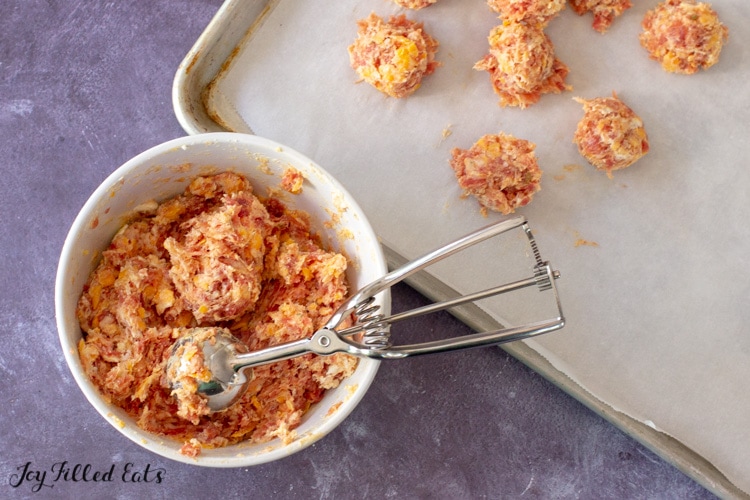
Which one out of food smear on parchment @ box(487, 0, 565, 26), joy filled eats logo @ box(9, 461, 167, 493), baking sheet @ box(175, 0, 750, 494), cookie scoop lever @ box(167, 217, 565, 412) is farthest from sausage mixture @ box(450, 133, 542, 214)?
joy filled eats logo @ box(9, 461, 167, 493)

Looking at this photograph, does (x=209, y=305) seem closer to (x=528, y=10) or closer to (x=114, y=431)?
(x=114, y=431)

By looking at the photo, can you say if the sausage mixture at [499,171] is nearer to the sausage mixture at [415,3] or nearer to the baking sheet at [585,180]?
the baking sheet at [585,180]

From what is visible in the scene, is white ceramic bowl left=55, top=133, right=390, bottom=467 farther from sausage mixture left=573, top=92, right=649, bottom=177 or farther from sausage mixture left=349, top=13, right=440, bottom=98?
sausage mixture left=573, top=92, right=649, bottom=177

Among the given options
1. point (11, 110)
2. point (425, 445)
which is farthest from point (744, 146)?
point (11, 110)

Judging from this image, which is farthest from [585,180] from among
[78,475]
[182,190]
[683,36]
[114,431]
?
[78,475]

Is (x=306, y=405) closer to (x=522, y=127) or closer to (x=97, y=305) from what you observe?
(x=97, y=305)
